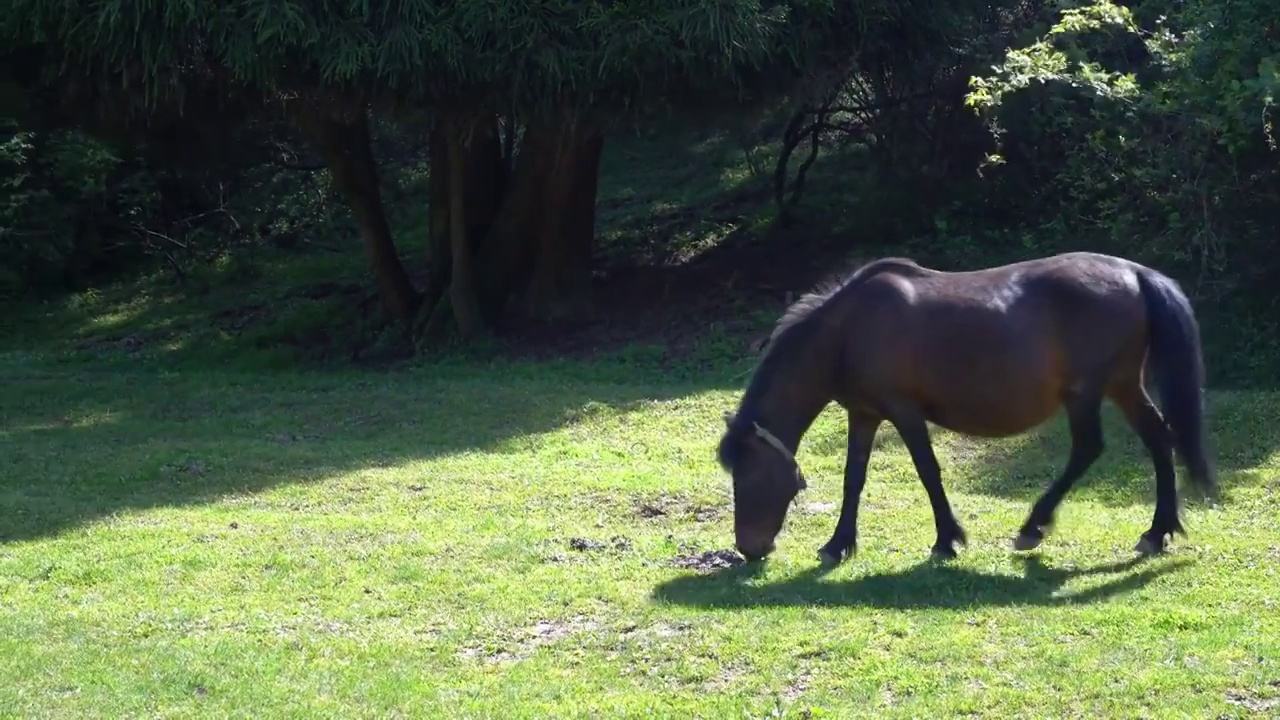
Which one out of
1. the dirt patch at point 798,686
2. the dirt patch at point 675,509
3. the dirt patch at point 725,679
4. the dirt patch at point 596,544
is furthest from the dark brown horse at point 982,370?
the dirt patch at point 798,686

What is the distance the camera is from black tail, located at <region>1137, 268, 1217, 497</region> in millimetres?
8523

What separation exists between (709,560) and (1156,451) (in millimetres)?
2834

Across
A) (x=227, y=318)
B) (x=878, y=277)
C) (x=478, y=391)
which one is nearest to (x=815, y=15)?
(x=478, y=391)

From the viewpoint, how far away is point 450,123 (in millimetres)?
17859

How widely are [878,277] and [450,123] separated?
32.7ft

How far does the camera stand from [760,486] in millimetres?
8898

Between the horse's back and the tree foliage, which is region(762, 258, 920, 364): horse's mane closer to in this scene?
the horse's back

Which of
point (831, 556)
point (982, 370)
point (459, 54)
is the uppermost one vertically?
point (459, 54)

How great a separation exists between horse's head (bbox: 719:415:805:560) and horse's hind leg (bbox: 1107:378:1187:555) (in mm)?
2034

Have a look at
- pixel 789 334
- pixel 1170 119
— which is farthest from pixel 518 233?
pixel 789 334

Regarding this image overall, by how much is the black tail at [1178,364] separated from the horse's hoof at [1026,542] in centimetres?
100

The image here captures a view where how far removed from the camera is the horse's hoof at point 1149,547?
8734mm

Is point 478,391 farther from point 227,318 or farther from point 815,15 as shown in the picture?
point 227,318

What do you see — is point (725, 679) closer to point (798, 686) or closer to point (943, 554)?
point (798, 686)
